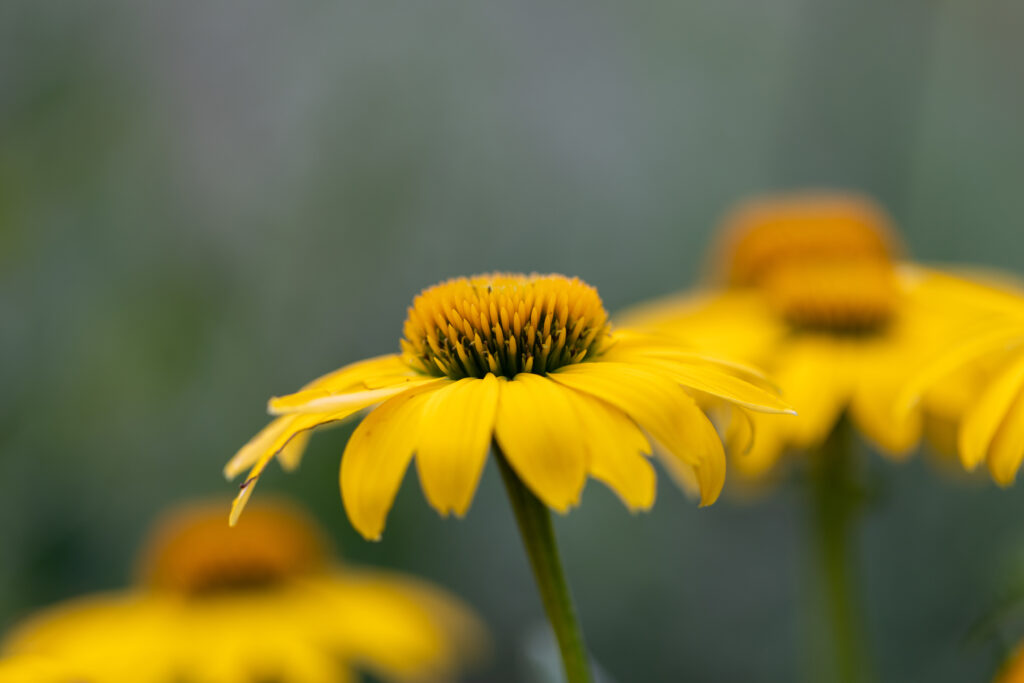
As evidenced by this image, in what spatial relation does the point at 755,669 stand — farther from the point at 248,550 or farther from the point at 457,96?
the point at 457,96

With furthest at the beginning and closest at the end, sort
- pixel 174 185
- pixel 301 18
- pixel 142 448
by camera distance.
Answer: pixel 301 18, pixel 174 185, pixel 142 448

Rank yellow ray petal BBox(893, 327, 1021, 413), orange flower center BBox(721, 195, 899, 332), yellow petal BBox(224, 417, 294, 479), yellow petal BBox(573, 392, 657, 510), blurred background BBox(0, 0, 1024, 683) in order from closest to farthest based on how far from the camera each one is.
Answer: yellow petal BBox(573, 392, 657, 510) → yellow petal BBox(224, 417, 294, 479) → yellow ray petal BBox(893, 327, 1021, 413) → orange flower center BBox(721, 195, 899, 332) → blurred background BBox(0, 0, 1024, 683)

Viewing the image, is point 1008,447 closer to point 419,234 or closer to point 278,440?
point 278,440

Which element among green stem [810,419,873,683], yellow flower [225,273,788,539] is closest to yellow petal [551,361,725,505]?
yellow flower [225,273,788,539]

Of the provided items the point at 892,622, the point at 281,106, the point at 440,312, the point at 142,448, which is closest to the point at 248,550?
the point at 440,312

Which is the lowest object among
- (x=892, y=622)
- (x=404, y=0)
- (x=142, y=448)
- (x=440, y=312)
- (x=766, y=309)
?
(x=892, y=622)

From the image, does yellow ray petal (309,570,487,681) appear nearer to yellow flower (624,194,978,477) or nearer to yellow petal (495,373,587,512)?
yellow flower (624,194,978,477)

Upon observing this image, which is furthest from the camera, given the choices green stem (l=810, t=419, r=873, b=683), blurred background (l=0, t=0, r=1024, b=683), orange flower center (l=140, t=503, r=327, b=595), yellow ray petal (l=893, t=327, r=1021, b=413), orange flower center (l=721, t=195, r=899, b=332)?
blurred background (l=0, t=0, r=1024, b=683)

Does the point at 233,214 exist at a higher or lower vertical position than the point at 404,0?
lower

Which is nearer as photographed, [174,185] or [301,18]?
[174,185]
